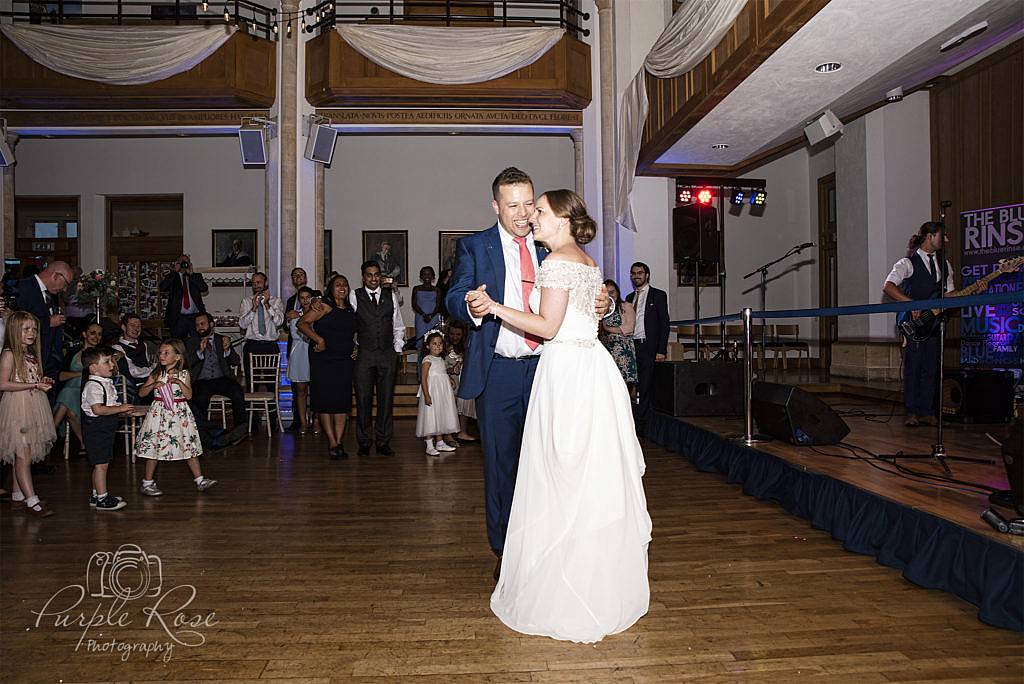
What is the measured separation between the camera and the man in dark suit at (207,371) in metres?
6.66

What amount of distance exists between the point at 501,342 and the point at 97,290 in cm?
742

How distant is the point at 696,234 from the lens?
938cm

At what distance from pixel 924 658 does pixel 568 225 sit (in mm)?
1745

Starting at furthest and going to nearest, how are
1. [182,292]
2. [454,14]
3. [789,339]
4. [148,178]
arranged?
[148,178] < [789,339] < [454,14] < [182,292]

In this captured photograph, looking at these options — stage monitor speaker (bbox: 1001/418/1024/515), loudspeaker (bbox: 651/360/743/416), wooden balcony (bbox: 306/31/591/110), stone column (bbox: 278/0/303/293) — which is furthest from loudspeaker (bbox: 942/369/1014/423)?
stone column (bbox: 278/0/303/293)

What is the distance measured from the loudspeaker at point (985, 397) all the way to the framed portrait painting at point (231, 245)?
10.8m

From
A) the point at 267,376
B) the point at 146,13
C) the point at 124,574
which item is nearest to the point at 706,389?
the point at 124,574

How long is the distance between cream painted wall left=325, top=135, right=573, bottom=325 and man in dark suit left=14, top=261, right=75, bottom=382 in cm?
780

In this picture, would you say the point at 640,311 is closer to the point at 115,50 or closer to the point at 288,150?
the point at 288,150

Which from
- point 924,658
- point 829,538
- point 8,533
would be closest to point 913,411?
point 829,538

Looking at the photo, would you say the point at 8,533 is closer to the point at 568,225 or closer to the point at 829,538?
the point at 568,225

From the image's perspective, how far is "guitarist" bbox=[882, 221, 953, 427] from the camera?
5.58 m

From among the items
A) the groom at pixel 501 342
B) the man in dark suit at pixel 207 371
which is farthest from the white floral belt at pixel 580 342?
the man in dark suit at pixel 207 371

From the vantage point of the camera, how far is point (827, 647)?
228cm
